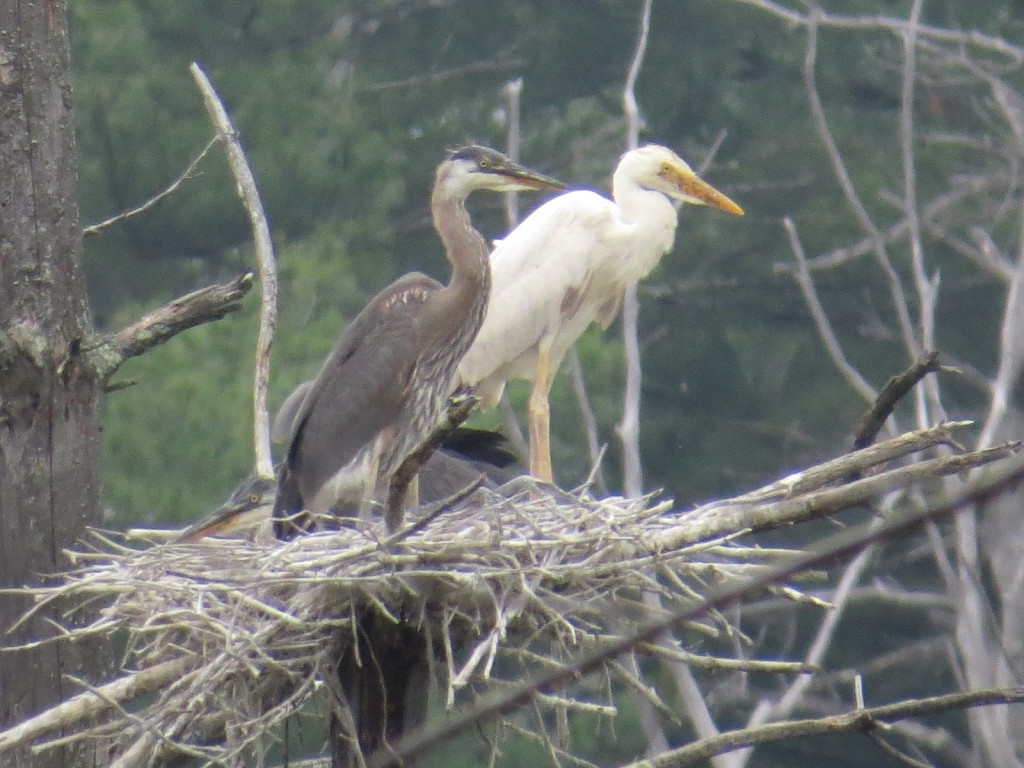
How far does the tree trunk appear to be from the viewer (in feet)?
8.42

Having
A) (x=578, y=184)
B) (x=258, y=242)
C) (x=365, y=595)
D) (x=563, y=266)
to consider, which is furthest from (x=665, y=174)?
(x=578, y=184)

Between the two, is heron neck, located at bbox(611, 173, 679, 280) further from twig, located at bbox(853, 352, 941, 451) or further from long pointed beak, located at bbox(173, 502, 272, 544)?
twig, located at bbox(853, 352, 941, 451)

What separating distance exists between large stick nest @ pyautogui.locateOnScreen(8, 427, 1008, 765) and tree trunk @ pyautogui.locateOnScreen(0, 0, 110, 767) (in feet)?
0.29

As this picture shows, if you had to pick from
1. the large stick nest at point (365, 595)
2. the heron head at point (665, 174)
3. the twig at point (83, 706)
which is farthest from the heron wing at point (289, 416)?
the twig at point (83, 706)

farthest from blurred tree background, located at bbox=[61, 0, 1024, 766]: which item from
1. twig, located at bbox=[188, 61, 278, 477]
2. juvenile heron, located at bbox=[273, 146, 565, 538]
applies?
twig, located at bbox=[188, 61, 278, 477]

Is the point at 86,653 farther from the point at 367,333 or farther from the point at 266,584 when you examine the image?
the point at 367,333

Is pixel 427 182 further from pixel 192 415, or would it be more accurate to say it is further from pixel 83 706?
pixel 83 706

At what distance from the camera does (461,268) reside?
13.1ft

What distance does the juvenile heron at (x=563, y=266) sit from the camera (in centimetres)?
468

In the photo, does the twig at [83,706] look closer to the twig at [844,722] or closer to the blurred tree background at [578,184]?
the twig at [844,722]

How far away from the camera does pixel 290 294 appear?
8.66 metres

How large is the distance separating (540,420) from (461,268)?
2.78ft

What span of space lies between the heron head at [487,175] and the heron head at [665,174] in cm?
73

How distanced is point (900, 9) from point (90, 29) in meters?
4.92
